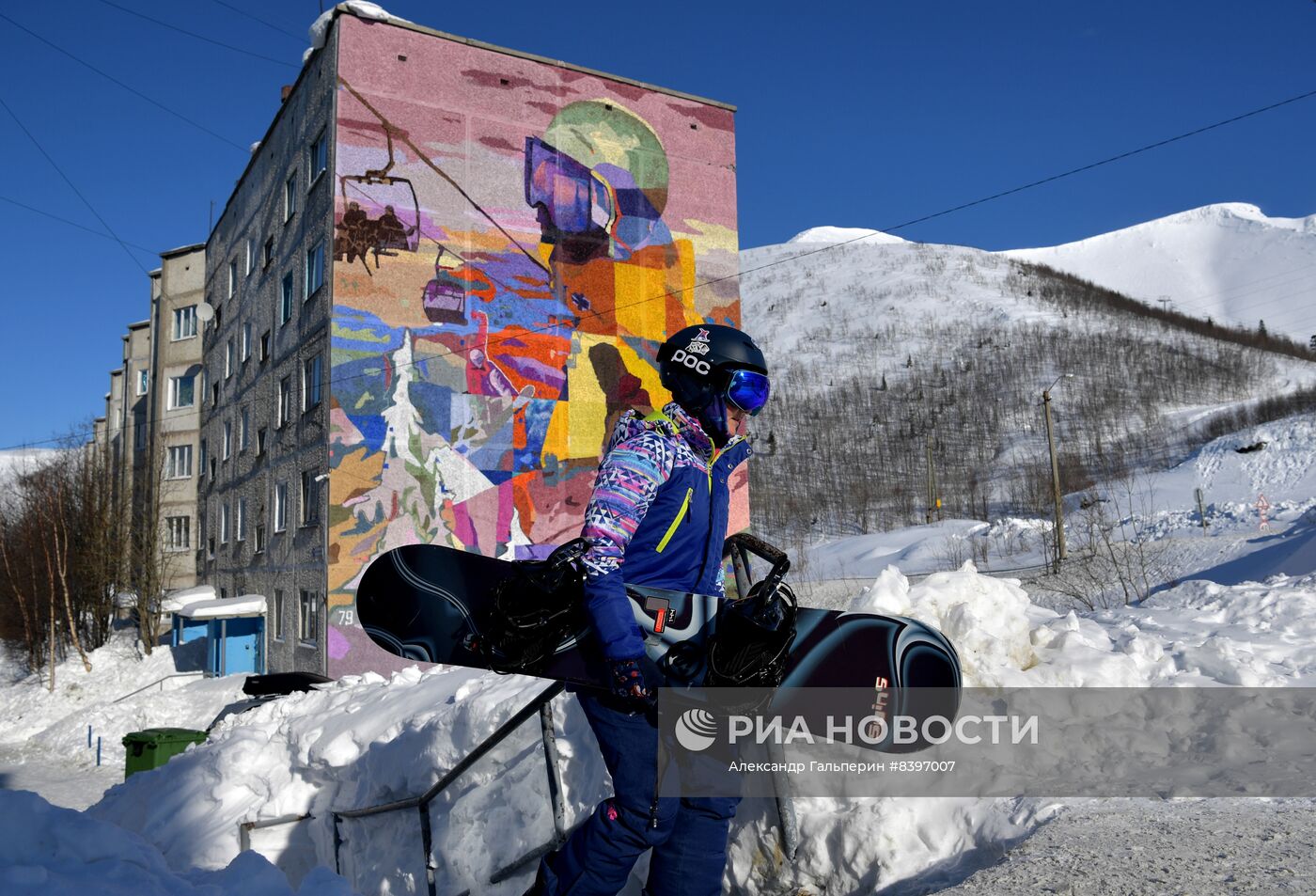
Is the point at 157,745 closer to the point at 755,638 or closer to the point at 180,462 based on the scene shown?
the point at 755,638

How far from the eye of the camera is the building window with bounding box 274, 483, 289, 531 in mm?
24969

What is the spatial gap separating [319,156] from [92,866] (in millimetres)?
23989

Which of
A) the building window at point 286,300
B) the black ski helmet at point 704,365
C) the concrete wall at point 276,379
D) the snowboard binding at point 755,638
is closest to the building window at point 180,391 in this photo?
the concrete wall at point 276,379

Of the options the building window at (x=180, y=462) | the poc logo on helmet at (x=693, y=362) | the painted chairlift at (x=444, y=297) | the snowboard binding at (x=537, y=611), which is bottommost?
the snowboard binding at (x=537, y=611)

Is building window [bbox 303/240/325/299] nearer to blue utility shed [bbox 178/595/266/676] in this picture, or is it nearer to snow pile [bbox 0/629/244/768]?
blue utility shed [bbox 178/595/266/676]

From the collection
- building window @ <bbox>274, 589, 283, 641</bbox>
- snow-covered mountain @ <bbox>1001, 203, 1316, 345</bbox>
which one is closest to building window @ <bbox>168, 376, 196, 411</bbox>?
building window @ <bbox>274, 589, 283, 641</bbox>

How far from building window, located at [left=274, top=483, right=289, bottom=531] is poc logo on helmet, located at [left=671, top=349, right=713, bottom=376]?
23372mm

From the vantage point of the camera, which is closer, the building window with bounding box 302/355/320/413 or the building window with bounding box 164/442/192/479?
the building window with bounding box 302/355/320/413

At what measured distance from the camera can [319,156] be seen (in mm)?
24031

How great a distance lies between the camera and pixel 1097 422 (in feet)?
219

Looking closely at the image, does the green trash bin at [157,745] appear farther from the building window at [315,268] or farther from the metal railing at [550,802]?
the building window at [315,268]

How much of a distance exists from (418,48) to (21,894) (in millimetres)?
24605

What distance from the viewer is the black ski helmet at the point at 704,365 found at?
12.0ft

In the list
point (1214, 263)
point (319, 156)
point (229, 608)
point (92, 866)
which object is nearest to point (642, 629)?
point (92, 866)
